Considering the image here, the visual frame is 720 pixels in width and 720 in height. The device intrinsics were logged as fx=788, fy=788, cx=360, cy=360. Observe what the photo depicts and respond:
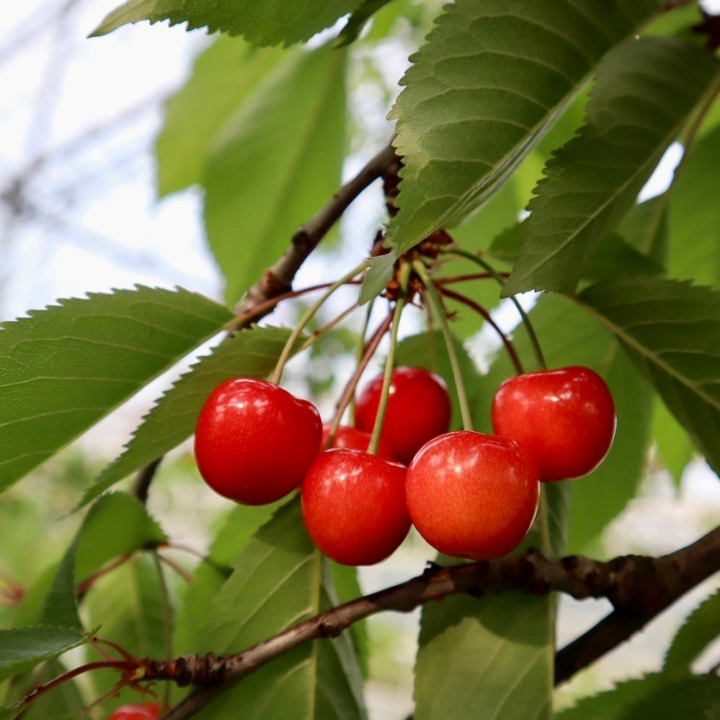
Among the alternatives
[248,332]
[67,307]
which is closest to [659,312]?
[248,332]

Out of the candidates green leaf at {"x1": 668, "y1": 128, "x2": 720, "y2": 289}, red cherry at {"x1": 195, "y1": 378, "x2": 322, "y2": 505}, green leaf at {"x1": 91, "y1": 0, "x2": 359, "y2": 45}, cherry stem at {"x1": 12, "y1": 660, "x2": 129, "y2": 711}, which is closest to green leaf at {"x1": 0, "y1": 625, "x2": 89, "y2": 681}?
cherry stem at {"x1": 12, "y1": 660, "x2": 129, "y2": 711}

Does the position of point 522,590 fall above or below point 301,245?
below

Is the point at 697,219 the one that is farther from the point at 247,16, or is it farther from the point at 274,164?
the point at 247,16

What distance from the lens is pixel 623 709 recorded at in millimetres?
618

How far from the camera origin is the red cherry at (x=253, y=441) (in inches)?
20.1

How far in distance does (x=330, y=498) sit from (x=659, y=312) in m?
0.27

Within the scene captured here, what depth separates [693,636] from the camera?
2.33 ft

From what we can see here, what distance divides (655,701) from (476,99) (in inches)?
18.4

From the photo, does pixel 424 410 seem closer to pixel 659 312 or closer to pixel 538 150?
pixel 659 312

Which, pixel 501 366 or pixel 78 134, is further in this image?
pixel 78 134

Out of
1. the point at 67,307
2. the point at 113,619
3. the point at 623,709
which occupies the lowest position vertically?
the point at 623,709

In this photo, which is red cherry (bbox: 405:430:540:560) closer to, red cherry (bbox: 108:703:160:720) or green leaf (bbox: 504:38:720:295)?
green leaf (bbox: 504:38:720:295)

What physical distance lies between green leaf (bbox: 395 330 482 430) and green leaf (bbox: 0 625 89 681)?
42 centimetres

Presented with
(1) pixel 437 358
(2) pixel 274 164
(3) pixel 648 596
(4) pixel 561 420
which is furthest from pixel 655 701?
(2) pixel 274 164
